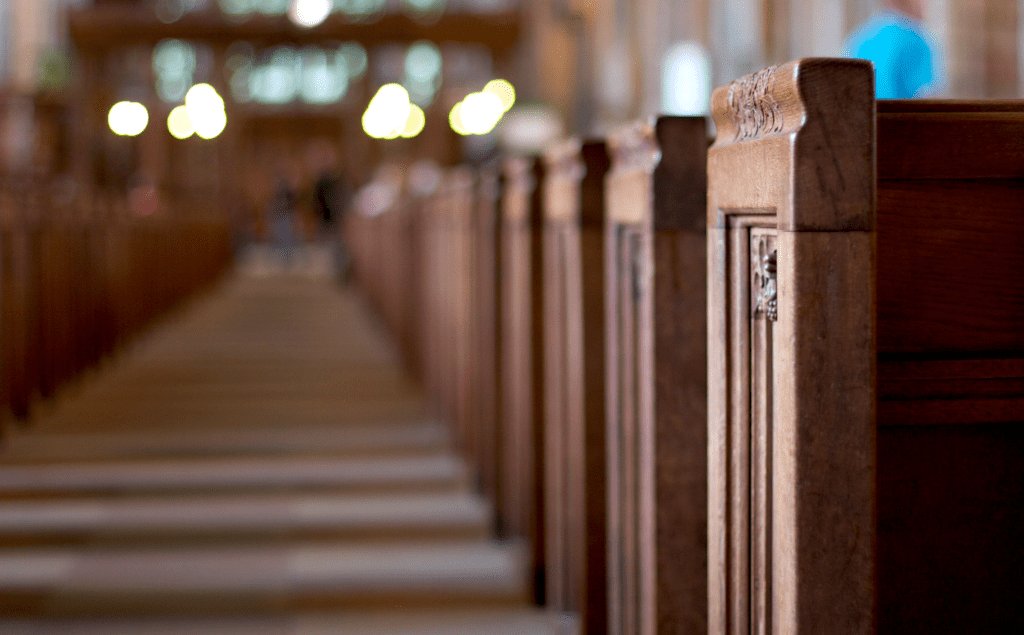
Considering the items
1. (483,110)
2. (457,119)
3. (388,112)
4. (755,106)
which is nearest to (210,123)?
(388,112)

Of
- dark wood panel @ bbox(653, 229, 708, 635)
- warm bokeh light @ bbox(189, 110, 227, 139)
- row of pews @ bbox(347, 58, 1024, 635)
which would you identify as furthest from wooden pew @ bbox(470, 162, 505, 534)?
warm bokeh light @ bbox(189, 110, 227, 139)

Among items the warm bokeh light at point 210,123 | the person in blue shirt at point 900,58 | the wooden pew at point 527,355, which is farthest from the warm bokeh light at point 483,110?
the wooden pew at point 527,355

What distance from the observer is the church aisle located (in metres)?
2.34

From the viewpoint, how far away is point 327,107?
21.3 metres

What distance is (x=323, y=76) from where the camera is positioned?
24.4 metres

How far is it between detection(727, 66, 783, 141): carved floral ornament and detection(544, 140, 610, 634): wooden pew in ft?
2.16

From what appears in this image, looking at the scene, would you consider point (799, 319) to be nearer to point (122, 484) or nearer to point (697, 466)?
point (697, 466)

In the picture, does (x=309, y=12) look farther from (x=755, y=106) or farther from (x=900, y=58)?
(x=755, y=106)

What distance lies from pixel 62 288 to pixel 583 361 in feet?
12.0

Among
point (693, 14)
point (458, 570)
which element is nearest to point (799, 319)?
point (458, 570)

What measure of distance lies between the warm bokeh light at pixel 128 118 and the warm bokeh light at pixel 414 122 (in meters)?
4.01

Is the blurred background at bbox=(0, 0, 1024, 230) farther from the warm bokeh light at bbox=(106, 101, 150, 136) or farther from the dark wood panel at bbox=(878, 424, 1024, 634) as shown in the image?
the dark wood panel at bbox=(878, 424, 1024, 634)

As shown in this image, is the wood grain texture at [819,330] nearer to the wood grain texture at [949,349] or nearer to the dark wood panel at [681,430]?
the wood grain texture at [949,349]

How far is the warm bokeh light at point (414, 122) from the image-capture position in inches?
768
